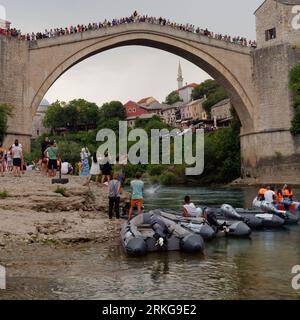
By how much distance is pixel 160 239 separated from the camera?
8.61 m

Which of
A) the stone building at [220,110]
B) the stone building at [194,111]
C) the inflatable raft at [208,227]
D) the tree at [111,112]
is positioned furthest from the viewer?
the stone building at [194,111]

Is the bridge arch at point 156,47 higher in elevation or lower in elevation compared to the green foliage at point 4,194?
higher

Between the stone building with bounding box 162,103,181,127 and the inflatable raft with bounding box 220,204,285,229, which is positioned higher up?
the stone building with bounding box 162,103,181,127

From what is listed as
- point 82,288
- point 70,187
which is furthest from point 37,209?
point 82,288

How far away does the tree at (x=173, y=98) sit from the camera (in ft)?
347

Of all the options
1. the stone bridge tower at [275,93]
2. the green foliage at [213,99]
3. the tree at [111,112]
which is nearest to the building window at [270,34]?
the stone bridge tower at [275,93]

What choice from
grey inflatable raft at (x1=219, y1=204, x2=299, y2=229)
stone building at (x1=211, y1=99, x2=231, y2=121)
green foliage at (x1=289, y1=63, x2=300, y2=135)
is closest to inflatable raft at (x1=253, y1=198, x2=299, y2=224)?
grey inflatable raft at (x1=219, y1=204, x2=299, y2=229)

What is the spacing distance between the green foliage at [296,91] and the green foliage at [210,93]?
134ft

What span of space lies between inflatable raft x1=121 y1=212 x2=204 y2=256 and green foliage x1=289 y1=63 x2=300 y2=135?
22.4 metres

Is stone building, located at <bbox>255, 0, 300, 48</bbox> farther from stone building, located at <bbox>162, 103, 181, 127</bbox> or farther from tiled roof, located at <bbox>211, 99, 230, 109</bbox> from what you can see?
stone building, located at <bbox>162, 103, 181, 127</bbox>

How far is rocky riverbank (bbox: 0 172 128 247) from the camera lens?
8883 mm

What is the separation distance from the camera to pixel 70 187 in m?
12.2

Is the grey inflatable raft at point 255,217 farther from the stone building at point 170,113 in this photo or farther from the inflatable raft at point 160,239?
the stone building at point 170,113
